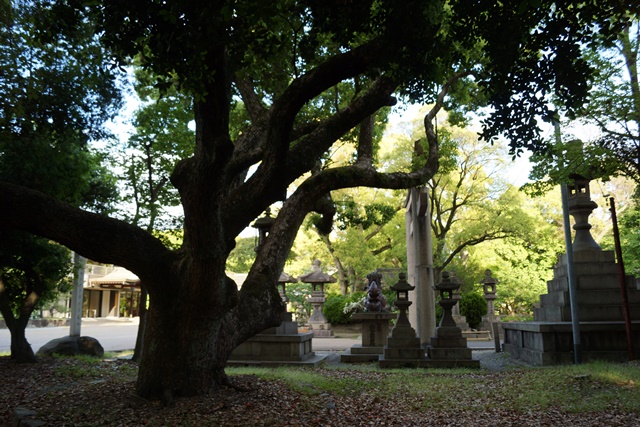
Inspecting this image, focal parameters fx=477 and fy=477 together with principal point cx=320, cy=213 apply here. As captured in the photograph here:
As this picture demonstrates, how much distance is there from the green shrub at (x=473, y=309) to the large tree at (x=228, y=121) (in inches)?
743

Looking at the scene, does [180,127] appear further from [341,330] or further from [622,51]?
[341,330]

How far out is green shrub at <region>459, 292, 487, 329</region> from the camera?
78.6 feet

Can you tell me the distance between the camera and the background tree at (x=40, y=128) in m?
8.73

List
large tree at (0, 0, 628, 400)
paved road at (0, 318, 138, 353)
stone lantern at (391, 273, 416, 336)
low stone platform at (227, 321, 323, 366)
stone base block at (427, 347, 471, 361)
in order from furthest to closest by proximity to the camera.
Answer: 1. paved road at (0, 318, 138, 353)
2. low stone platform at (227, 321, 323, 366)
3. stone lantern at (391, 273, 416, 336)
4. stone base block at (427, 347, 471, 361)
5. large tree at (0, 0, 628, 400)

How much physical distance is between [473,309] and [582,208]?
13.3 meters

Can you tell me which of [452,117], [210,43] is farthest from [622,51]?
[210,43]

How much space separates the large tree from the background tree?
3576mm

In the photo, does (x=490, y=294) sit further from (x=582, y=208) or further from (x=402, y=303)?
(x=402, y=303)

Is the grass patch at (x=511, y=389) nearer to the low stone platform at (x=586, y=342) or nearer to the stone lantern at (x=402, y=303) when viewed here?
the low stone platform at (x=586, y=342)

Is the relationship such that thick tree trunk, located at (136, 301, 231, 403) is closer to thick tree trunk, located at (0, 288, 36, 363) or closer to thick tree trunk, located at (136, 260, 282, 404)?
thick tree trunk, located at (136, 260, 282, 404)

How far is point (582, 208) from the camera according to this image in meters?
11.7

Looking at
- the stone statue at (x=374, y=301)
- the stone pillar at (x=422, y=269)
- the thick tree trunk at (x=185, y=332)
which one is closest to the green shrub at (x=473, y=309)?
the stone pillar at (x=422, y=269)

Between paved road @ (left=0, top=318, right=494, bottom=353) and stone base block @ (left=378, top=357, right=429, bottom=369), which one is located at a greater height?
stone base block @ (left=378, top=357, right=429, bottom=369)

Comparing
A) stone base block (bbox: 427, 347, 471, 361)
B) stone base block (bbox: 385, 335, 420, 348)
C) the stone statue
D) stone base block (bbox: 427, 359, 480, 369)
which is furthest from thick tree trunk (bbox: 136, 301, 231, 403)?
the stone statue
